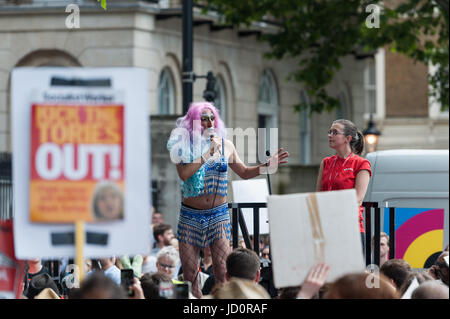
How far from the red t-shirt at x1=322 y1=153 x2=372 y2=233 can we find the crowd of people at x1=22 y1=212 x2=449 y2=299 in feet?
2.67

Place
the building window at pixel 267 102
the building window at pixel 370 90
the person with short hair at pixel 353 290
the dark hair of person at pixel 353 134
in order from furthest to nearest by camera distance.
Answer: the building window at pixel 370 90
the building window at pixel 267 102
the dark hair of person at pixel 353 134
the person with short hair at pixel 353 290

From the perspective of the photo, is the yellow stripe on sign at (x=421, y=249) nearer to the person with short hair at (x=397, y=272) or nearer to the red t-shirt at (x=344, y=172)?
the red t-shirt at (x=344, y=172)

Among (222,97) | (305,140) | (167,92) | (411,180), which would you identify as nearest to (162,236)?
(411,180)

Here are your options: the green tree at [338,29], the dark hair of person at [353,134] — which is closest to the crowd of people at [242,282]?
the dark hair of person at [353,134]

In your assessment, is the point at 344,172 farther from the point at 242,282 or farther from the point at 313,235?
the point at 242,282

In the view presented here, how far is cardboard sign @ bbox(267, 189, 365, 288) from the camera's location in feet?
18.0

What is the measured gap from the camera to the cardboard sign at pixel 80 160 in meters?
4.98

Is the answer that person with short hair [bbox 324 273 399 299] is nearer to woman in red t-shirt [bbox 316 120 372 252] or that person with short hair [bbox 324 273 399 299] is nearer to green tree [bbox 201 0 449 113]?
woman in red t-shirt [bbox 316 120 372 252]

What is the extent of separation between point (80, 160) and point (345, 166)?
3.63 metres

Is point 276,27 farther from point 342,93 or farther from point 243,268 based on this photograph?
point 243,268

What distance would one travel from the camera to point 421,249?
1001cm

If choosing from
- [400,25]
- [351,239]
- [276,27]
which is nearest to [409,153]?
[351,239]

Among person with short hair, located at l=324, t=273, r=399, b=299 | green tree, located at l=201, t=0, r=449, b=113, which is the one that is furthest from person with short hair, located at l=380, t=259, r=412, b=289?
green tree, located at l=201, t=0, r=449, b=113

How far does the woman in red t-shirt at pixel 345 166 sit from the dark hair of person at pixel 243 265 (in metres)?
1.49
